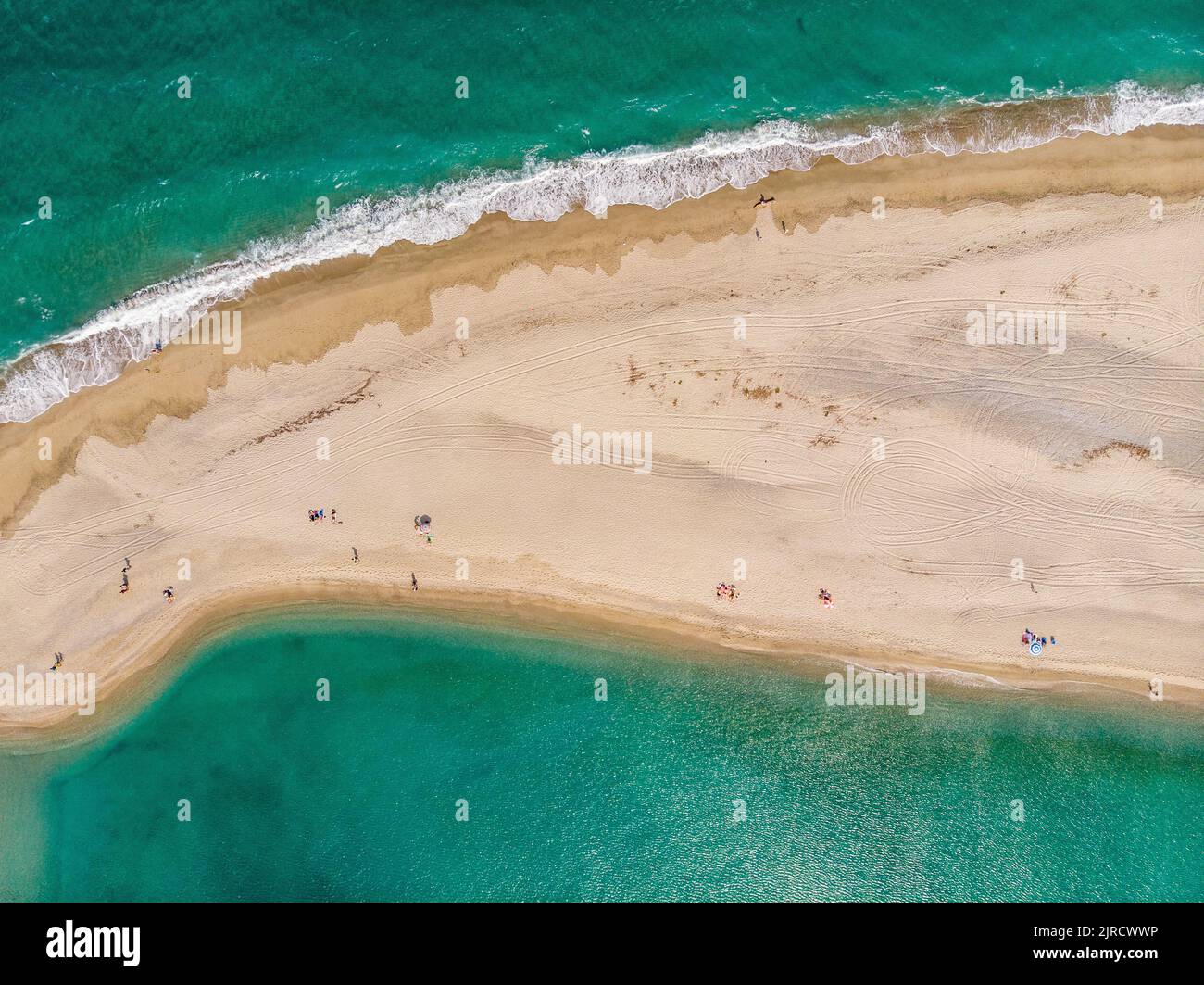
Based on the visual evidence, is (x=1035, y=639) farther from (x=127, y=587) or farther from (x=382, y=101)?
(x=127, y=587)

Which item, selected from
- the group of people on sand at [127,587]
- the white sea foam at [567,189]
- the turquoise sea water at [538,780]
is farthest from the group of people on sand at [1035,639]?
the group of people on sand at [127,587]

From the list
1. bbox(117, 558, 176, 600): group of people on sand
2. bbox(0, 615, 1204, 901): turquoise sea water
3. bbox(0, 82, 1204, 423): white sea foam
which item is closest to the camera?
bbox(0, 82, 1204, 423): white sea foam

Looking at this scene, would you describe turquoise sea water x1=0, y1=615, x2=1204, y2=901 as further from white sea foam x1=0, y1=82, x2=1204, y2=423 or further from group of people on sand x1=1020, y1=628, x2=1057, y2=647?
white sea foam x1=0, y1=82, x2=1204, y2=423

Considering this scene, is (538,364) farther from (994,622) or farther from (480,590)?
(994,622)

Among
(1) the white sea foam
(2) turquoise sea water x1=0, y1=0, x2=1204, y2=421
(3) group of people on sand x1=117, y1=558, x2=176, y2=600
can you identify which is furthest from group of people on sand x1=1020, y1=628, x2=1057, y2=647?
(3) group of people on sand x1=117, y1=558, x2=176, y2=600

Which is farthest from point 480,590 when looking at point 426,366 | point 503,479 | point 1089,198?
point 1089,198

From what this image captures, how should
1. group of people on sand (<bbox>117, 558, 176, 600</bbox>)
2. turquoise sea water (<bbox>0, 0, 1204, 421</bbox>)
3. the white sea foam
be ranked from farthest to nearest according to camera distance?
group of people on sand (<bbox>117, 558, 176, 600</bbox>), turquoise sea water (<bbox>0, 0, 1204, 421</bbox>), the white sea foam

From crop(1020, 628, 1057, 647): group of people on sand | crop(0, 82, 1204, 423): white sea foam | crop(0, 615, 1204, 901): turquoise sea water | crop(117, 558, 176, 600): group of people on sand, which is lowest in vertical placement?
crop(0, 615, 1204, 901): turquoise sea water

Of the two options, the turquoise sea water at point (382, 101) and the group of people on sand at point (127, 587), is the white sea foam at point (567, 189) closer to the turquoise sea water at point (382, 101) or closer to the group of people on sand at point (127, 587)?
the turquoise sea water at point (382, 101)
